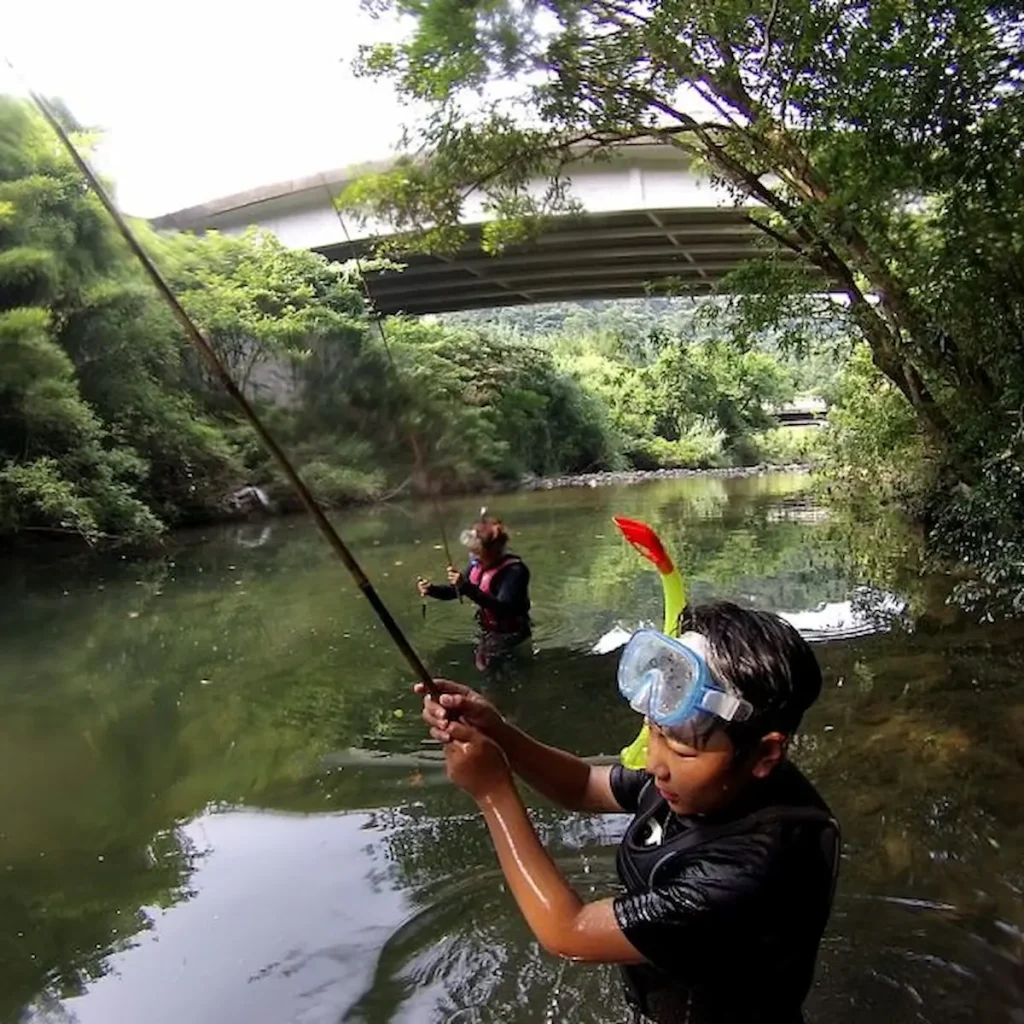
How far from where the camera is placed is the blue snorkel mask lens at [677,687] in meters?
1.90

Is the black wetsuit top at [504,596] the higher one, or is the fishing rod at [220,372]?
the fishing rod at [220,372]

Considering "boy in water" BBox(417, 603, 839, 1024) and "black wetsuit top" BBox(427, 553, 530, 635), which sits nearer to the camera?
"boy in water" BBox(417, 603, 839, 1024)

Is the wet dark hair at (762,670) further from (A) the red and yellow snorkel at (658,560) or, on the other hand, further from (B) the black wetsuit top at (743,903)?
(A) the red and yellow snorkel at (658,560)

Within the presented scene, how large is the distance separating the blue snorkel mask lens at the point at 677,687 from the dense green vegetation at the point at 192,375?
1.02m

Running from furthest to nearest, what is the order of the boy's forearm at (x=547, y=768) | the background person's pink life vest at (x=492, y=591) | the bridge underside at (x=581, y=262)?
the bridge underside at (x=581, y=262), the background person's pink life vest at (x=492, y=591), the boy's forearm at (x=547, y=768)

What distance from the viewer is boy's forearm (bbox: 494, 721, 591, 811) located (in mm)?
2662

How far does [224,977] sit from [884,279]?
9.12 metres

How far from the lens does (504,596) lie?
26.1ft

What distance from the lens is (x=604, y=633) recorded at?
10.4 metres

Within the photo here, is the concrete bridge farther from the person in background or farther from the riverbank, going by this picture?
the riverbank

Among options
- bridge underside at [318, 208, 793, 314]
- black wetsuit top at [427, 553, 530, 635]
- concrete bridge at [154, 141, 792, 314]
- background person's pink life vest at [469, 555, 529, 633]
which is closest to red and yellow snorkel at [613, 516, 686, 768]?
black wetsuit top at [427, 553, 530, 635]

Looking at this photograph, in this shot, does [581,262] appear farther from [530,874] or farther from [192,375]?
[530,874]

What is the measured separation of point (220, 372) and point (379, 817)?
13.6 feet

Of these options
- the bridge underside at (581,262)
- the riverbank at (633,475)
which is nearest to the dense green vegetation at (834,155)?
the bridge underside at (581,262)
